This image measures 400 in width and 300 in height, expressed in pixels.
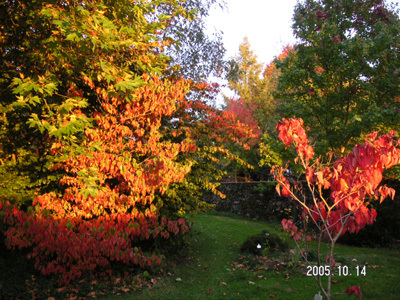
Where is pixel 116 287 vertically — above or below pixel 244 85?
below

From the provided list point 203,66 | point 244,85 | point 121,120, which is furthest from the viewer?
point 244,85

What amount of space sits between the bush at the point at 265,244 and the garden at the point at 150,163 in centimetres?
4

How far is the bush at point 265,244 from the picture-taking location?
8.45 m

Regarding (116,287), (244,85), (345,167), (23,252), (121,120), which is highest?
(244,85)

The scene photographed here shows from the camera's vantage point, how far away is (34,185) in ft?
24.2

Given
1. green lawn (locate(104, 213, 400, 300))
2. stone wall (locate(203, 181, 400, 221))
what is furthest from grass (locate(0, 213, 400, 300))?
stone wall (locate(203, 181, 400, 221))

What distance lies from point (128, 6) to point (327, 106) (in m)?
7.45

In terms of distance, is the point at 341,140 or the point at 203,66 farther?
the point at 203,66

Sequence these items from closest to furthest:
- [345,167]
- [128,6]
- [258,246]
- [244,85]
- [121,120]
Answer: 1. [345,167]
2. [128,6]
3. [121,120]
4. [258,246]
5. [244,85]

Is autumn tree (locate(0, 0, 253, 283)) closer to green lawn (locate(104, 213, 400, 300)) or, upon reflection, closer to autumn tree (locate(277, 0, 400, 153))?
green lawn (locate(104, 213, 400, 300))

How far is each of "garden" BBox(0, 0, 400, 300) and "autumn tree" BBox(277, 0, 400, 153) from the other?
59 millimetres

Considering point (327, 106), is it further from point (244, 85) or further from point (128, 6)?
point (244, 85)

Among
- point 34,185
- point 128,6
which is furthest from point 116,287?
point 128,6

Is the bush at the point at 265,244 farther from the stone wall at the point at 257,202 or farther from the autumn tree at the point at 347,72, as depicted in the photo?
the stone wall at the point at 257,202
